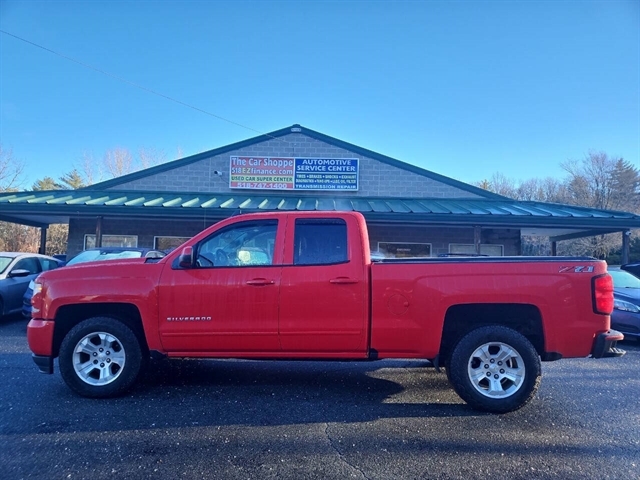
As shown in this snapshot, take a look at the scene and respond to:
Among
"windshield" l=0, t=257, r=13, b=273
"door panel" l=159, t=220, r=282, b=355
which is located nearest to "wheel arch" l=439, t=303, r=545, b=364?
"door panel" l=159, t=220, r=282, b=355

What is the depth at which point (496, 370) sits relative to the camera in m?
4.25

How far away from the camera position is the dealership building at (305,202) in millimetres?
12680

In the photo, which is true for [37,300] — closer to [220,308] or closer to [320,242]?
[220,308]

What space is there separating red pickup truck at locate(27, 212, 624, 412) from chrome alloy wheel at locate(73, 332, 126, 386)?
0.4 inches

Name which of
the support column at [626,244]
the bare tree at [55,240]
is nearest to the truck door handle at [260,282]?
the support column at [626,244]

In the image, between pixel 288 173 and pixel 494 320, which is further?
pixel 288 173

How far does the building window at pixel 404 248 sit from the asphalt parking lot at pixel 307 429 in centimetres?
931

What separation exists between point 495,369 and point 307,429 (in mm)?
1988

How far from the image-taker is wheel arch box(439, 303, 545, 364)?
4.37 metres

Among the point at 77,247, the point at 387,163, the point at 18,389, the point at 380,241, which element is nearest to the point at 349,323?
the point at 18,389

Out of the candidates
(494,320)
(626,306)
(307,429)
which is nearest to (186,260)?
(307,429)

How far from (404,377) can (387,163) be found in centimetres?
1106

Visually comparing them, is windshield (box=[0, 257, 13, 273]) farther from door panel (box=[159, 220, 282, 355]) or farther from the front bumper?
the front bumper

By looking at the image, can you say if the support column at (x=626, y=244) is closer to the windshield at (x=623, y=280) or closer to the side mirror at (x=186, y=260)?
the windshield at (x=623, y=280)
